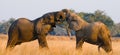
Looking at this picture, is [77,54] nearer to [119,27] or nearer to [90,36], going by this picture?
[90,36]

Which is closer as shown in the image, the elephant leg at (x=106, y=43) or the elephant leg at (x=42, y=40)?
the elephant leg at (x=42, y=40)

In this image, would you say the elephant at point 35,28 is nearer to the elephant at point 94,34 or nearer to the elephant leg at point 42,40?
the elephant leg at point 42,40

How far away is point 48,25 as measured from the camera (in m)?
9.12

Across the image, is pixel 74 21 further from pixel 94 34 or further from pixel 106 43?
pixel 106 43

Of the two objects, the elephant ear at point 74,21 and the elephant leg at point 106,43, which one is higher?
the elephant ear at point 74,21

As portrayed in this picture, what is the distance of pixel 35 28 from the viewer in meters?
9.04

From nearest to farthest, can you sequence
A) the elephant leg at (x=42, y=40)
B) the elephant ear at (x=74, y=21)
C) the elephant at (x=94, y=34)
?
the elephant leg at (x=42, y=40)
the elephant at (x=94, y=34)
the elephant ear at (x=74, y=21)

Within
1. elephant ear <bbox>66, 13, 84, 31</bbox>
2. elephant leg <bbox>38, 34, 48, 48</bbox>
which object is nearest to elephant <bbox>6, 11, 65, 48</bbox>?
elephant leg <bbox>38, 34, 48, 48</bbox>

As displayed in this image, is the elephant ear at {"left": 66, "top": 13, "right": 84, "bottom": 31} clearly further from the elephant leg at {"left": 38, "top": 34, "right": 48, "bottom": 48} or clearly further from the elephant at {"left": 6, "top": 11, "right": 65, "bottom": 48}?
the elephant leg at {"left": 38, "top": 34, "right": 48, "bottom": 48}

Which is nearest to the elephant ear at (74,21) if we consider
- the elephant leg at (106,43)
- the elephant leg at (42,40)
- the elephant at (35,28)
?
the elephant at (35,28)

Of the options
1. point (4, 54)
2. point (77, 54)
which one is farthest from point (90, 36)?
point (4, 54)

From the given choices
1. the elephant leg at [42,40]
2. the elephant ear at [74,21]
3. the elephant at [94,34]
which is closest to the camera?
the elephant leg at [42,40]

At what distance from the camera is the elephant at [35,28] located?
9.01 metres

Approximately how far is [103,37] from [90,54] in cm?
173
